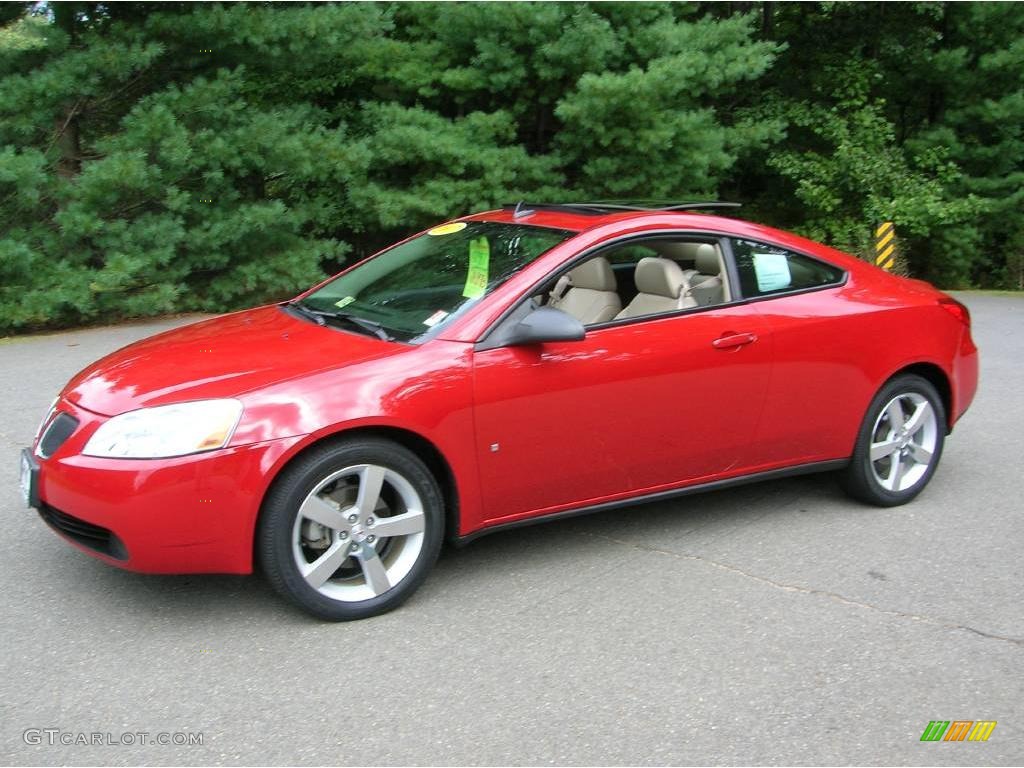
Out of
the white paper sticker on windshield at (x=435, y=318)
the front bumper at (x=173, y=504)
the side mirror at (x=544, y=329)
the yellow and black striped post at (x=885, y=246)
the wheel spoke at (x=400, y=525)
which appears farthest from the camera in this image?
the yellow and black striped post at (x=885, y=246)

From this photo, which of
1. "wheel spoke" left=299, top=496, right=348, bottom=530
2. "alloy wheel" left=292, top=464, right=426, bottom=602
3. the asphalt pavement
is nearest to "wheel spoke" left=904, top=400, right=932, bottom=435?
the asphalt pavement

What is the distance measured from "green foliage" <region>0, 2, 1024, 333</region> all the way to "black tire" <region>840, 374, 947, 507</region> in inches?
333

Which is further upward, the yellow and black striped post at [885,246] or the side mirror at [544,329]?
the side mirror at [544,329]

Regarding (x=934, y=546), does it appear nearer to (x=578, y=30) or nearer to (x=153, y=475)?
(x=153, y=475)

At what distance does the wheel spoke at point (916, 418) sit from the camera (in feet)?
17.7

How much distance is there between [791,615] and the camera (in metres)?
4.11

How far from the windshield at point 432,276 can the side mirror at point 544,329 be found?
0.29 metres

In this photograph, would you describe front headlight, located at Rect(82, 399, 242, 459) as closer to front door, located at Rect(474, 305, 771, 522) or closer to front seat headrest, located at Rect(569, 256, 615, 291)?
front door, located at Rect(474, 305, 771, 522)

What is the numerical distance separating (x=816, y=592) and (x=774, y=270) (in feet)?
5.19

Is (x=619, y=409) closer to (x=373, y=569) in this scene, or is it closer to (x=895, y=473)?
(x=373, y=569)

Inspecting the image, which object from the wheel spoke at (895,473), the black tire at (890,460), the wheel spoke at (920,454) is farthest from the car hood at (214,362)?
the wheel spoke at (920,454)

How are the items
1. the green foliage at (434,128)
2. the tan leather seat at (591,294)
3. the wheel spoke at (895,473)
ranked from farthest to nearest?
the green foliage at (434,128) → the wheel spoke at (895,473) → the tan leather seat at (591,294)

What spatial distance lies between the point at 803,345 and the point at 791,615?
4.51 ft

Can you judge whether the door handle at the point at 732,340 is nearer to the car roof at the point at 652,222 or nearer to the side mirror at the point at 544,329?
the car roof at the point at 652,222
